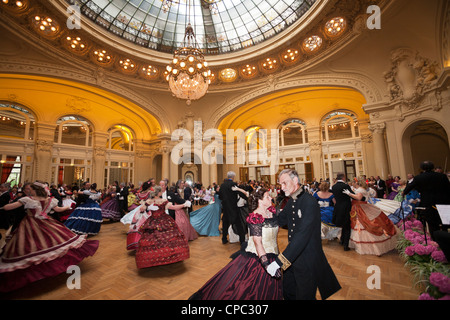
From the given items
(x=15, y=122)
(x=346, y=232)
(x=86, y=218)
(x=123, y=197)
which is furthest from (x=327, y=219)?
(x=15, y=122)

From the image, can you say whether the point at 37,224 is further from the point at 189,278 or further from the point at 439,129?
the point at 439,129

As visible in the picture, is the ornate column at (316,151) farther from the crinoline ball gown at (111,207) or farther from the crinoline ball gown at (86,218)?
the crinoline ball gown at (86,218)

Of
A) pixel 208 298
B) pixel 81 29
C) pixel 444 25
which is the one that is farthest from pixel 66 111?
pixel 444 25

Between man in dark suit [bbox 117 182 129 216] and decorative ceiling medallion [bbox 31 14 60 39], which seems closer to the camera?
man in dark suit [bbox 117 182 129 216]

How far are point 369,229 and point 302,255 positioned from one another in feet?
11.4

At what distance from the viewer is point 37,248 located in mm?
2996

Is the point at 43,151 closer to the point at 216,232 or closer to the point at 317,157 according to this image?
the point at 216,232

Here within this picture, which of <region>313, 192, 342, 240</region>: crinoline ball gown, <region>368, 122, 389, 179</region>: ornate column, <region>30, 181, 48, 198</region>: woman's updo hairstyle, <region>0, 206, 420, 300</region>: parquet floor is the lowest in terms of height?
<region>0, 206, 420, 300</region>: parquet floor

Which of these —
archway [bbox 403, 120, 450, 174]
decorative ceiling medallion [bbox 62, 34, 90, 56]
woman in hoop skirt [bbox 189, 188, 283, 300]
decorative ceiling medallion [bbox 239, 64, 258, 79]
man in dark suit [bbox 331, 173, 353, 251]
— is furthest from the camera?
decorative ceiling medallion [bbox 239, 64, 258, 79]

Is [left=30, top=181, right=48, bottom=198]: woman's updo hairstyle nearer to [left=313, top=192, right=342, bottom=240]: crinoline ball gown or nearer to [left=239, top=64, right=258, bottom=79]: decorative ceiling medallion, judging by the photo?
[left=313, top=192, right=342, bottom=240]: crinoline ball gown

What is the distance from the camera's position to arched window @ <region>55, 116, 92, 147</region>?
547 inches

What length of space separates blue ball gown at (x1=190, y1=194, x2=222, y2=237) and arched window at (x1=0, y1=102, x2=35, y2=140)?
1342cm

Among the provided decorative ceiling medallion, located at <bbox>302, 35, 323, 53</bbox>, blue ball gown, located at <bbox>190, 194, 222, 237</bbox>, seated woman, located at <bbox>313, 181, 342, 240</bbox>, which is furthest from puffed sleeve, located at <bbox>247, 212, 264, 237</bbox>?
decorative ceiling medallion, located at <bbox>302, 35, 323, 53</bbox>

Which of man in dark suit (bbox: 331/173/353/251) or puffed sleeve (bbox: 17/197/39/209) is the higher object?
puffed sleeve (bbox: 17/197/39/209)
